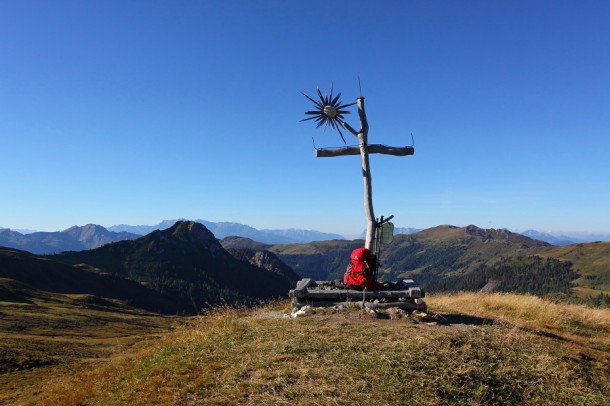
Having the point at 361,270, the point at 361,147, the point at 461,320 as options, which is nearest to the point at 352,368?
the point at 361,270

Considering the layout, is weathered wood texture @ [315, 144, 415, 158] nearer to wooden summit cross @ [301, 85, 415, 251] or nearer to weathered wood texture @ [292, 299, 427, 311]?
wooden summit cross @ [301, 85, 415, 251]

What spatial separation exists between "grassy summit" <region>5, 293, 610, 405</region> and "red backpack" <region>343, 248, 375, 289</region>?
8.42 feet

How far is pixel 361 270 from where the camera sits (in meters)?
15.9

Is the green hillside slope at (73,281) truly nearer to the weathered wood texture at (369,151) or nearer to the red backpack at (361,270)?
the weathered wood texture at (369,151)

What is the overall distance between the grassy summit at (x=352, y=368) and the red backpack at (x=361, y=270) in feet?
8.42

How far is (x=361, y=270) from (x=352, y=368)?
7391mm

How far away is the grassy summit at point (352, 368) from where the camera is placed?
26.1ft

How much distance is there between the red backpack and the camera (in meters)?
15.9

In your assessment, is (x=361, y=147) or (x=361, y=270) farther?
(x=361, y=147)

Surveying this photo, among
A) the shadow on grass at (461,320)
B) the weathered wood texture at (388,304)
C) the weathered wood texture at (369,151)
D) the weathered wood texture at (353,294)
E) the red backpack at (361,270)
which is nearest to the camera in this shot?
the shadow on grass at (461,320)

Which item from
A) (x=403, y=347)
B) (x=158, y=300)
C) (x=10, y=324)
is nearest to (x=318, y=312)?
(x=403, y=347)

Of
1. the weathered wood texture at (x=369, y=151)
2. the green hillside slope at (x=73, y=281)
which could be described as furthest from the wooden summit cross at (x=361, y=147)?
the green hillside slope at (x=73, y=281)

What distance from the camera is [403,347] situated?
970 cm

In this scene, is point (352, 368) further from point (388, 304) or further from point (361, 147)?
point (361, 147)
